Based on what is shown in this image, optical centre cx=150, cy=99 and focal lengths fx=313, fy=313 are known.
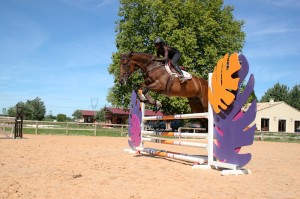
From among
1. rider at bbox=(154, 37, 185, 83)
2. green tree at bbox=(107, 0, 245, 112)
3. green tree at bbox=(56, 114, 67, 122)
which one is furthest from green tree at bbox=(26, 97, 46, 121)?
rider at bbox=(154, 37, 185, 83)

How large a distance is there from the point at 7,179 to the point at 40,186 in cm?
74

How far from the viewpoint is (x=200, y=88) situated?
7.27 m

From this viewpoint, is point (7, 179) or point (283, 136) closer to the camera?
point (7, 179)

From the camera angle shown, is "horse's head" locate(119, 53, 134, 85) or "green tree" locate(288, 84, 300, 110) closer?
"horse's head" locate(119, 53, 134, 85)

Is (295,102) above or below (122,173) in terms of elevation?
above

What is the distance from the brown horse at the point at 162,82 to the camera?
6.95 meters

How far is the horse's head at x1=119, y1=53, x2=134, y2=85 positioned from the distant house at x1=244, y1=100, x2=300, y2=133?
110 feet

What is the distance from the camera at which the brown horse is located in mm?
6953

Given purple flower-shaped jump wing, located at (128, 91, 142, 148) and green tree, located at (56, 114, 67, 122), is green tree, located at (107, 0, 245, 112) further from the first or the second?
green tree, located at (56, 114, 67, 122)

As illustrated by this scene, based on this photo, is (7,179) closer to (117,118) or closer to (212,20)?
(212,20)

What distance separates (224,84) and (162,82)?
1394mm

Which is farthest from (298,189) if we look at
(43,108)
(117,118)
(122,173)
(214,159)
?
(43,108)

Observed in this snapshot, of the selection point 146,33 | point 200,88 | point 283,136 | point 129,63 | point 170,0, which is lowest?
point 283,136

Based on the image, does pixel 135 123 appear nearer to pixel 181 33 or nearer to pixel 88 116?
pixel 181 33
